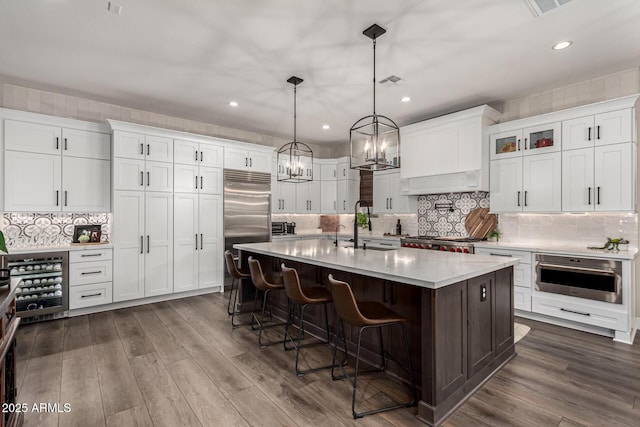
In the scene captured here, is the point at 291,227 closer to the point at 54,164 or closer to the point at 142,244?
the point at 142,244

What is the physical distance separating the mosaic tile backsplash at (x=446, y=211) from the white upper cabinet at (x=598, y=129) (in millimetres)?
1309

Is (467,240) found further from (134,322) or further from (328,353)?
(134,322)

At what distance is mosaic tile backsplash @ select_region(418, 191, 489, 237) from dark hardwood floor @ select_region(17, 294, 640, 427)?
205 centimetres

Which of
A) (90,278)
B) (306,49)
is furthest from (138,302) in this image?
(306,49)

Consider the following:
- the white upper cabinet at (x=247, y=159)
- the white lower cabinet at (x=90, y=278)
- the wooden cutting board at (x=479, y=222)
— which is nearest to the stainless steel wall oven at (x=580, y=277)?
the wooden cutting board at (x=479, y=222)

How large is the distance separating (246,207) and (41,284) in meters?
2.97

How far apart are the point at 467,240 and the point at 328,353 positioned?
9.10ft

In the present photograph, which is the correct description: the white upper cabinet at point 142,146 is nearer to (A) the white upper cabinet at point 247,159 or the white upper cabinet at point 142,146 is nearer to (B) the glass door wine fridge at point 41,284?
(A) the white upper cabinet at point 247,159

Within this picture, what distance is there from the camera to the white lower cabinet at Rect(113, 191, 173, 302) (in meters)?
4.52

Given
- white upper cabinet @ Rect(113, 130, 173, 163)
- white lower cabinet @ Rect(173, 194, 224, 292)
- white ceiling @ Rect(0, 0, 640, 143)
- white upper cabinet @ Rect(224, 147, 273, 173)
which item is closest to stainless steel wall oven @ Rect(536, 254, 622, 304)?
white ceiling @ Rect(0, 0, 640, 143)

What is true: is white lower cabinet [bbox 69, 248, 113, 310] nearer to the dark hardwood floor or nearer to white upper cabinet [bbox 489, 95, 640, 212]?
the dark hardwood floor

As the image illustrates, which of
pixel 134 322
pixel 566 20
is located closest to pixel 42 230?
pixel 134 322

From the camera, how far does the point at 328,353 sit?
9.93 ft

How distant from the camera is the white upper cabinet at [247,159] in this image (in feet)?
18.4
